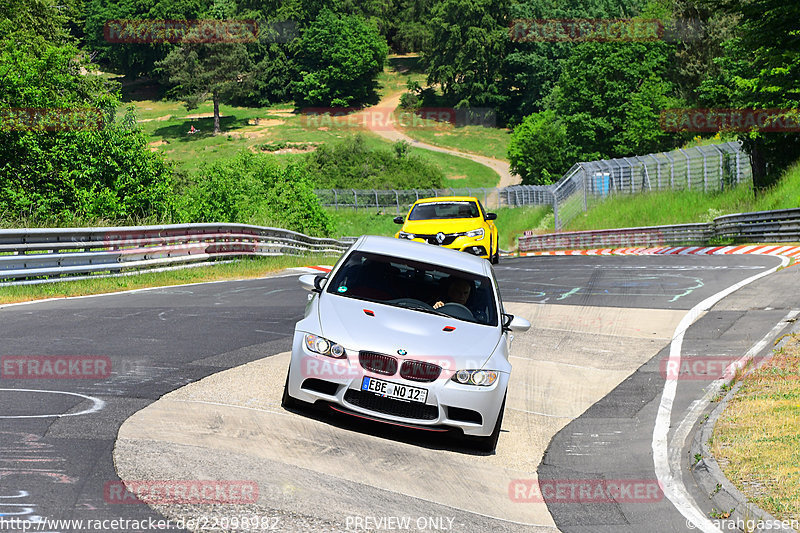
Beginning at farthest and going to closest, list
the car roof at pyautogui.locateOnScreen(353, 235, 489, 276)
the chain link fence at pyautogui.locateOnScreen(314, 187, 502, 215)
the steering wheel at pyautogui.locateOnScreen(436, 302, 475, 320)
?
the chain link fence at pyautogui.locateOnScreen(314, 187, 502, 215), the car roof at pyautogui.locateOnScreen(353, 235, 489, 276), the steering wheel at pyautogui.locateOnScreen(436, 302, 475, 320)

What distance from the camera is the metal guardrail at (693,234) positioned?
3025 cm

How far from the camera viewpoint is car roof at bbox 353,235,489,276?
9195mm

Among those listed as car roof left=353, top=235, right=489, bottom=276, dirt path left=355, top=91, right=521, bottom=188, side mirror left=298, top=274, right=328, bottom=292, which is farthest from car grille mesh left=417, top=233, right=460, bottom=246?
dirt path left=355, top=91, right=521, bottom=188

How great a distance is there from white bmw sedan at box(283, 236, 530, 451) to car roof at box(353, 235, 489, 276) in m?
0.57

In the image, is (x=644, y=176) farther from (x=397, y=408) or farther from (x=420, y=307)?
(x=397, y=408)

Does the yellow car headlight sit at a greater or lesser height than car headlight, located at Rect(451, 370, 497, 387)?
lesser

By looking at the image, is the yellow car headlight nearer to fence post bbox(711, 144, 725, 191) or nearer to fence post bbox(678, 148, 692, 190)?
fence post bbox(711, 144, 725, 191)

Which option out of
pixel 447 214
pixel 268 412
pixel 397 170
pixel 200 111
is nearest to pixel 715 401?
pixel 268 412

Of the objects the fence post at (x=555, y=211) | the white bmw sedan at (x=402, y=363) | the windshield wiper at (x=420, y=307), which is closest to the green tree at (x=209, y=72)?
the fence post at (x=555, y=211)

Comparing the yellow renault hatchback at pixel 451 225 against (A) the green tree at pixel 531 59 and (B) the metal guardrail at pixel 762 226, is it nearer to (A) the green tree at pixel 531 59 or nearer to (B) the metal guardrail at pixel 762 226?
(B) the metal guardrail at pixel 762 226

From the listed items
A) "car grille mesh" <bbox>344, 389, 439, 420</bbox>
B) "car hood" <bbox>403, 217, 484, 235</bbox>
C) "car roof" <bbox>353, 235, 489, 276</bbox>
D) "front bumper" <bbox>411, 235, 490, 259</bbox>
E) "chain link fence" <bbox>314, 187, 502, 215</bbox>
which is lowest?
"chain link fence" <bbox>314, 187, 502, 215</bbox>

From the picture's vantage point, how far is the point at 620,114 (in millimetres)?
77875

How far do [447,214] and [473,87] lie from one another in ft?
365

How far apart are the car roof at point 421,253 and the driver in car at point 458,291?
14 centimetres
